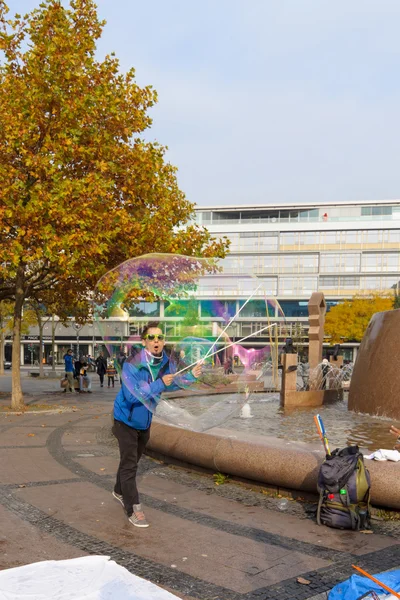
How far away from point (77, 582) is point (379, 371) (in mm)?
8072

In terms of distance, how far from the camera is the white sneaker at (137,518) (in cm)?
600

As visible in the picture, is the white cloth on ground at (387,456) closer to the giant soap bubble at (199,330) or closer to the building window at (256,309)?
the giant soap bubble at (199,330)

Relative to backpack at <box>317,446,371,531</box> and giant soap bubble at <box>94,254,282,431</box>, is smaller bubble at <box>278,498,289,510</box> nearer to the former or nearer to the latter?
backpack at <box>317,446,371,531</box>

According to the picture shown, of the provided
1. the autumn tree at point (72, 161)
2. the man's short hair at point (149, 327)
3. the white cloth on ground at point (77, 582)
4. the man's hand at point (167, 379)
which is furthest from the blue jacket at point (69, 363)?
the white cloth on ground at point (77, 582)

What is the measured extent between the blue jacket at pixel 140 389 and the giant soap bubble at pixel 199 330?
22 millimetres

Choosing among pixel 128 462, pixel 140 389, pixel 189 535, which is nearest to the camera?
pixel 189 535

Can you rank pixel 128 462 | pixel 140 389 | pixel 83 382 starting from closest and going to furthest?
pixel 140 389 < pixel 128 462 < pixel 83 382

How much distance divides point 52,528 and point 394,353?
7053 millimetres

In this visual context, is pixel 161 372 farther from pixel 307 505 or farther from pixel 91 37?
pixel 91 37

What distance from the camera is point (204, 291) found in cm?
709

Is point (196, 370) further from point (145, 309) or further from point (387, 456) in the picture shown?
point (387, 456)

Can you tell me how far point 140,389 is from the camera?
6004 millimetres

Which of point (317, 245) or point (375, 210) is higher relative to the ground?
point (375, 210)

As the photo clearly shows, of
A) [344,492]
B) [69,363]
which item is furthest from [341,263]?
[344,492]
